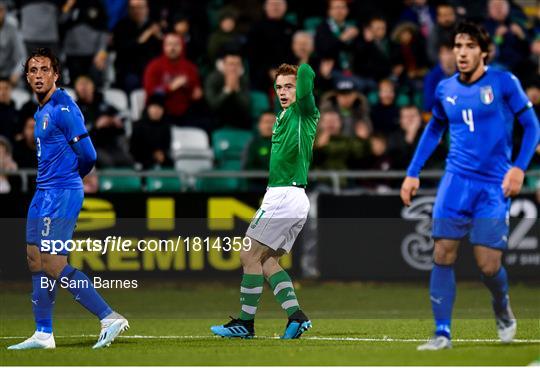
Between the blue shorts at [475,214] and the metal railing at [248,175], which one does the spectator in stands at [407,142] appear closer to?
the metal railing at [248,175]

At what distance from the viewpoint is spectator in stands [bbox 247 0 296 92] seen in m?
20.3

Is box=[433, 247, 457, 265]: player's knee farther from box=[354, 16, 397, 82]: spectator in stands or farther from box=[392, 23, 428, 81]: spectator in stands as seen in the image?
box=[392, 23, 428, 81]: spectator in stands

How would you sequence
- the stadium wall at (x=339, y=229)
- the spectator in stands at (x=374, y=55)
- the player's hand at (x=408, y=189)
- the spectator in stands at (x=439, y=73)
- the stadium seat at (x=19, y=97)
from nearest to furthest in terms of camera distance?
the player's hand at (x=408, y=189) → the stadium wall at (x=339, y=229) → the stadium seat at (x=19, y=97) → the spectator in stands at (x=439, y=73) → the spectator in stands at (x=374, y=55)

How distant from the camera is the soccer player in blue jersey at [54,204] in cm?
1086

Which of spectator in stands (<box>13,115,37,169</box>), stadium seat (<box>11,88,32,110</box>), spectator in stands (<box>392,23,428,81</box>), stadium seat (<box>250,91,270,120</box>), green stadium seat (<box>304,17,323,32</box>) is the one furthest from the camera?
green stadium seat (<box>304,17,323,32</box>)

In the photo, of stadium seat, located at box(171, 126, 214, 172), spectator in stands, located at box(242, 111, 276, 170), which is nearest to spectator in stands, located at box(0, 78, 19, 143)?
stadium seat, located at box(171, 126, 214, 172)

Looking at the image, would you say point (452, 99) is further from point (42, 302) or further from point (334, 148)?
point (334, 148)

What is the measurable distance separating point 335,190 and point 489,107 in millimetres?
8001

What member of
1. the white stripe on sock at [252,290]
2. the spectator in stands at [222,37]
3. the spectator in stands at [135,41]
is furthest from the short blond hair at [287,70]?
the spectator in stands at [135,41]

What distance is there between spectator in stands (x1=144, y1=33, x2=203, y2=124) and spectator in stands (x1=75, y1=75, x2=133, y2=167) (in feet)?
3.18

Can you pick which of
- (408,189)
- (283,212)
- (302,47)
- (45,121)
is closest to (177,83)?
(302,47)

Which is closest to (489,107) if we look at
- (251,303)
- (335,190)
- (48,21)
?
(251,303)

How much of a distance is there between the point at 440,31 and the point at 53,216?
1151 cm

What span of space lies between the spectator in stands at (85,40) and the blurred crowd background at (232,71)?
0.02m
